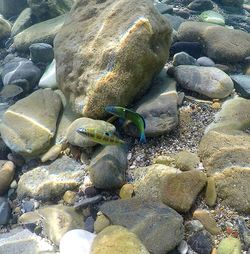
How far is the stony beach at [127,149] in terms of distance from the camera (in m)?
3.59

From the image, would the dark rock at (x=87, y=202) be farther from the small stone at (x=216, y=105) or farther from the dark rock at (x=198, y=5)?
the dark rock at (x=198, y=5)

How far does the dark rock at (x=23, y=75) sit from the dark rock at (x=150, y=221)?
11.5 feet

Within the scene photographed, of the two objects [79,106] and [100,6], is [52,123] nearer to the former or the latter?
[79,106]

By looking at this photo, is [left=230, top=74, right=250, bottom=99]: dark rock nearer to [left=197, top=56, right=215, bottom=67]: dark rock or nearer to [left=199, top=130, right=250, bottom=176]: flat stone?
[left=197, top=56, right=215, bottom=67]: dark rock

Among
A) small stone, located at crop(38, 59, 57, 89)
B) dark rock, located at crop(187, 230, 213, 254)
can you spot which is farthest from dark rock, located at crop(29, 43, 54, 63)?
dark rock, located at crop(187, 230, 213, 254)

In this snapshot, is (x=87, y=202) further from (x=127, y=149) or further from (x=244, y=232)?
(x=244, y=232)

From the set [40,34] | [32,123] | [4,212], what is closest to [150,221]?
[4,212]

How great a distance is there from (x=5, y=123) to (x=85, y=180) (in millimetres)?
1632

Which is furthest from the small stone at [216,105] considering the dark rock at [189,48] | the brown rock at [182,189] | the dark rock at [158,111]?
the dark rock at [189,48]

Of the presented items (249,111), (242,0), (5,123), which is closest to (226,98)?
(249,111)

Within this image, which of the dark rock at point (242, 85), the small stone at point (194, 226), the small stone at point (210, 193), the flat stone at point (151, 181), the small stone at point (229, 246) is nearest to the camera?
the small stone at point (229, 246)

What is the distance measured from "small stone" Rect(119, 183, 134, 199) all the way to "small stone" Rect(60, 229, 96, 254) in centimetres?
64

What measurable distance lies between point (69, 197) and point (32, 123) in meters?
1.34

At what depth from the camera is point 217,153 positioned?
4.10m
